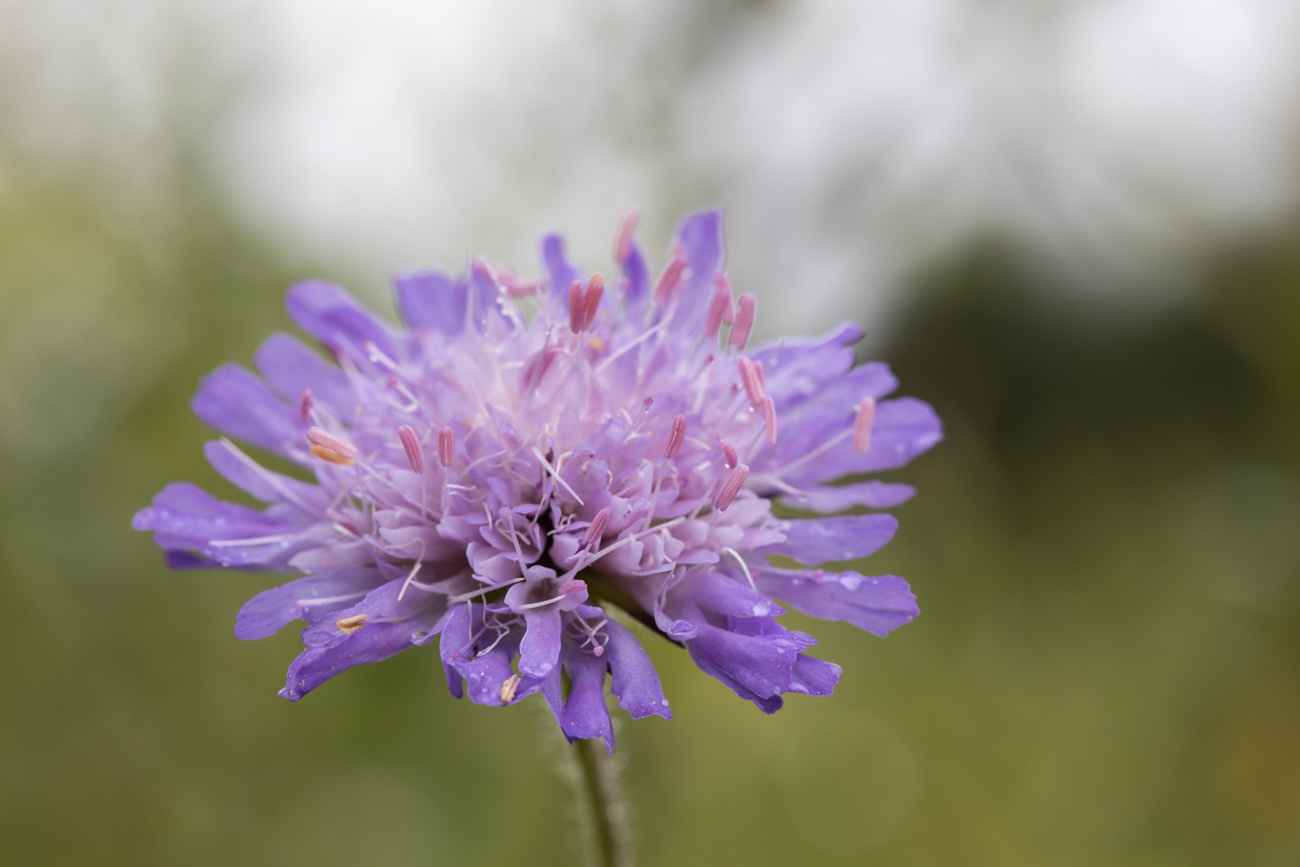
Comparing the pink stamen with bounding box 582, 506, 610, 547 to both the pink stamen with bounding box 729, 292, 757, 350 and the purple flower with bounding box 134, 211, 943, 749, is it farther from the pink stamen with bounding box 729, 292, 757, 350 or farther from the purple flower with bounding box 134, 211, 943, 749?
the pink stamen with bounding box 729, 292, 757, 350

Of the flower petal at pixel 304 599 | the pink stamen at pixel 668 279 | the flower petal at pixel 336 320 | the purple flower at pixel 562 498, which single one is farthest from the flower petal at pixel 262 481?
the pink stamen at pixel 668 279

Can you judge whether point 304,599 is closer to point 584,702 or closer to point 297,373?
point 584,702

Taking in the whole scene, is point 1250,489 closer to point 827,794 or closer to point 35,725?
point 827,794

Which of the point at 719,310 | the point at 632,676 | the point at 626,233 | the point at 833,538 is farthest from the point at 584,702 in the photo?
the point at 626,233

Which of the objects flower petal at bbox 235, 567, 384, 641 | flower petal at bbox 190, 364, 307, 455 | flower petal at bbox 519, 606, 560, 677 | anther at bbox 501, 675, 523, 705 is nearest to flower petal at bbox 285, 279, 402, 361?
flower petal at bbox 190, 364, 307, 455

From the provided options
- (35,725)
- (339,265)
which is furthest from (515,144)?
(35,725)

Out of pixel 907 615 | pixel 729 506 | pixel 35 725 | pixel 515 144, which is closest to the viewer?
pixel 907 615
